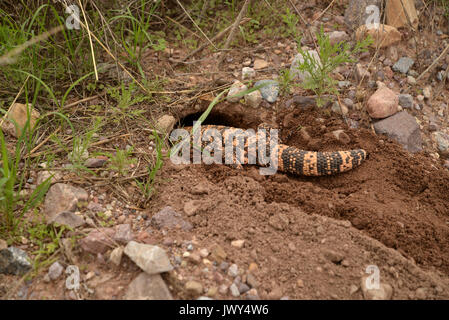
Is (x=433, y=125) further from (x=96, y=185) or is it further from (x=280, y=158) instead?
(x=96, y=185)

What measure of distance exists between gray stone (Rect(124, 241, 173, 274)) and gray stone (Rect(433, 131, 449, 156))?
2.45 metres

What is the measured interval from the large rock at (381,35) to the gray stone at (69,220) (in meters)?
2.90

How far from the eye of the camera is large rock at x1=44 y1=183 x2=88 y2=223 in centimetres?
206

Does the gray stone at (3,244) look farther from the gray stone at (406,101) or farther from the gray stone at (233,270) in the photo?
the gray stone at (406,101)

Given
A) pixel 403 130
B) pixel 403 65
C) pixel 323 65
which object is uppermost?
pixel 323 65

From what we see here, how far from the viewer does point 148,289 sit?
1731 millimetres

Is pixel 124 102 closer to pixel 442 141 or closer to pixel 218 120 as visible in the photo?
pixel 218 120

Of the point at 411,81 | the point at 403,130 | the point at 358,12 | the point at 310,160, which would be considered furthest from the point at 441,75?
the point at 310,160

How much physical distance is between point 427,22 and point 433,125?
130 cm

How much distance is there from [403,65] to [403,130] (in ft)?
2.72

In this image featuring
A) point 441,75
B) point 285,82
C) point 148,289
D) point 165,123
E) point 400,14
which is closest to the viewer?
point 148,289

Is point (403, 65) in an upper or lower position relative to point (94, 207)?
lower

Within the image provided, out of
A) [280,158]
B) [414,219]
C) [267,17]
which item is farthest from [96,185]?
[267,17]

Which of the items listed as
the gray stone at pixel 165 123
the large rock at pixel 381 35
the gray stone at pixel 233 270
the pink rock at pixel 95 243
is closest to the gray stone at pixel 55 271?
the pink rock at pixel 95 243
